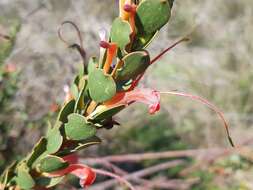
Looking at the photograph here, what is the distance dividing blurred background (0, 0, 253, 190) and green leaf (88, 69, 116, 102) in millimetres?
431

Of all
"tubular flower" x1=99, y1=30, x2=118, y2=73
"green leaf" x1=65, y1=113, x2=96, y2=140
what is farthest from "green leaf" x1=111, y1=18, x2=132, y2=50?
"green leaf" x1=65, y1=113, x2=96, y2=140

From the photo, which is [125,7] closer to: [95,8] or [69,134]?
[69,134]

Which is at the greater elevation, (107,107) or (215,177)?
(107,107)

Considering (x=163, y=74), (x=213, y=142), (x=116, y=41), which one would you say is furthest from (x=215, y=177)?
(x=116, y=41)

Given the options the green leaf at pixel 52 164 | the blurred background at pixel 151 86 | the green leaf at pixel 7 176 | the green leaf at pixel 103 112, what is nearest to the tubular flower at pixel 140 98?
the green leaf at pixel 103 112

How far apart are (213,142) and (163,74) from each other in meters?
0.84

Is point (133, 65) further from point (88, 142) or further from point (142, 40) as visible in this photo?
point (88, 142)

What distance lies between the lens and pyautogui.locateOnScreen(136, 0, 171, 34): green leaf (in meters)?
0.79

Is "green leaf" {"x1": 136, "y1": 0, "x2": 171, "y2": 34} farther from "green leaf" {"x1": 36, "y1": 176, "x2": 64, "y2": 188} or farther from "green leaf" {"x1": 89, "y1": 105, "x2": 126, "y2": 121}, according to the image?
"green leaf" {"x1": 36, "y1": 176, "x2": 64, "y2": 188}

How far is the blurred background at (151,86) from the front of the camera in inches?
87.9

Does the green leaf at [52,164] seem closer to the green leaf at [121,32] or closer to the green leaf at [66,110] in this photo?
the green leaf at [66,110]

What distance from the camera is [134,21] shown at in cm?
82

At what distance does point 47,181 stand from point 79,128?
146mm

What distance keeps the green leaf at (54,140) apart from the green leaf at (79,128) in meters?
0.03
